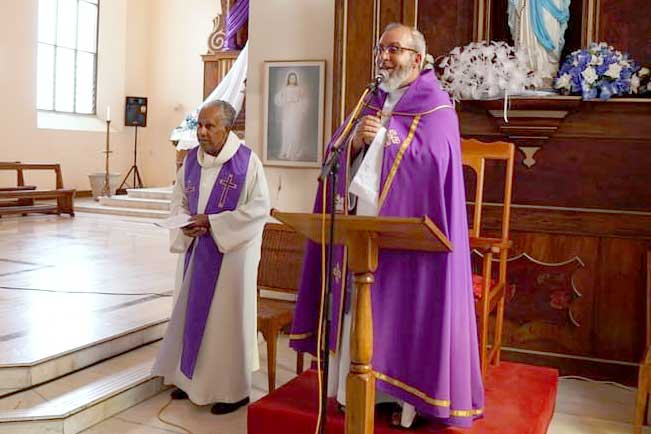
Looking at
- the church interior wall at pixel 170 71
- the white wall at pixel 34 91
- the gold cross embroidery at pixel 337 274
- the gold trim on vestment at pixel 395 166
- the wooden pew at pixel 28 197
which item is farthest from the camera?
the church interior wall at pixel 170 71

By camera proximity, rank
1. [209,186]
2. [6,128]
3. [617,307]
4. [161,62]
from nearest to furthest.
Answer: [209,186], [617,307], [6,128], [161,62]

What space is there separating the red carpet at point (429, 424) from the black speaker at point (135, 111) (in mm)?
12104

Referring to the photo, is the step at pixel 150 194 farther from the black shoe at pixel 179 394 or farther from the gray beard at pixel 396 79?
the gray beard at pixel 396 79

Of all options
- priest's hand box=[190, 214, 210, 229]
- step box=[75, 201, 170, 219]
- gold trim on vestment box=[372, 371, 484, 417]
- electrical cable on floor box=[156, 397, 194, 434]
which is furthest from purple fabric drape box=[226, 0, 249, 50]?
gold trim on vestment box=[372, 371, 484, 417]

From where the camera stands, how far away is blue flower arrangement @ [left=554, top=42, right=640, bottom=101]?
4508 mm

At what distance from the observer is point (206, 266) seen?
155 inches

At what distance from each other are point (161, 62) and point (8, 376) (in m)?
12.5

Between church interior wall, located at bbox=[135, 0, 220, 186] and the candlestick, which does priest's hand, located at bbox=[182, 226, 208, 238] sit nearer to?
the candlestick

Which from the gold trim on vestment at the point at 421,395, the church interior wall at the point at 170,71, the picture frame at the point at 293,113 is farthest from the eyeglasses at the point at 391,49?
the church interior wall at the point at 170,71

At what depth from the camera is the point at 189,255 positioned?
407 centimetres

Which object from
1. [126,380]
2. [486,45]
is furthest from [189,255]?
[486,45]

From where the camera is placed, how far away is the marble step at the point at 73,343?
12.4 feet

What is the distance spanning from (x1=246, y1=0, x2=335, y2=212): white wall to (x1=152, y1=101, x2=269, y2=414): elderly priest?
1.73m

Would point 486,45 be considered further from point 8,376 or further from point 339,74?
point 8,376
